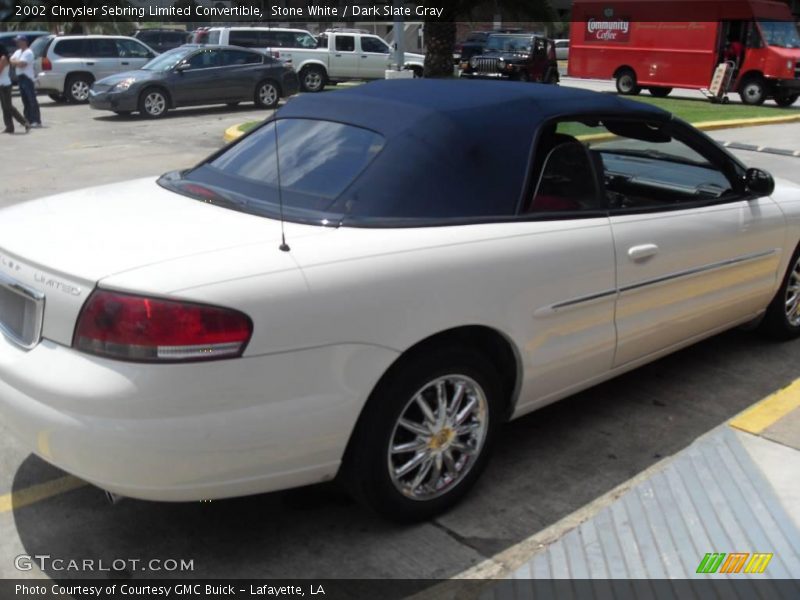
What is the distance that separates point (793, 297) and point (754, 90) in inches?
780

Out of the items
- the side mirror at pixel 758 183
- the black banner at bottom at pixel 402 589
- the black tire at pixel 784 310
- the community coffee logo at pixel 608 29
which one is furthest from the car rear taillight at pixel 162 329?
the community coffee logo at pixel 608 29

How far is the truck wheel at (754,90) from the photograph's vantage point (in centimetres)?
2222

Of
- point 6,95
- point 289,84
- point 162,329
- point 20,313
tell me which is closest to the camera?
point 162,329

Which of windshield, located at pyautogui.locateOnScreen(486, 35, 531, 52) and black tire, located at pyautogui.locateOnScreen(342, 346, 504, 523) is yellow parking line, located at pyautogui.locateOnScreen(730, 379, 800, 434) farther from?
windshield, located at pyautogui.locateOnScreen(486, 35, 531, 52)

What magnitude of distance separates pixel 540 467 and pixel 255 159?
1851 millimetres

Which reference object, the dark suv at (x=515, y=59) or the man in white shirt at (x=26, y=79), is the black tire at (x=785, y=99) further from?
the man in white shirt at (x=26, y=79)

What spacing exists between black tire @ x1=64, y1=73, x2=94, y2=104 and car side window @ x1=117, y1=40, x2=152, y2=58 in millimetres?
1137

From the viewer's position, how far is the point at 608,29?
25672 millimetres

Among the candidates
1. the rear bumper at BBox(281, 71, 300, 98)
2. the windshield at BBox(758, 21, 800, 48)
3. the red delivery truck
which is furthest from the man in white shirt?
the windshield at BBox(758, 21, 800, 48)

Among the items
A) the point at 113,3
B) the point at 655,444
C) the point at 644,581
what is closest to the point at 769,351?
the point at 655,444

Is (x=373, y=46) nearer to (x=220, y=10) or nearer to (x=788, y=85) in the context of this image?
(x=788, y=85)

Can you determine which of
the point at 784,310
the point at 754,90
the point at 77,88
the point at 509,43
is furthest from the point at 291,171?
the point at 509,43

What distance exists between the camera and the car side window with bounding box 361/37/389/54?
23.7 m

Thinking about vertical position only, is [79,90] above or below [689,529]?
above
